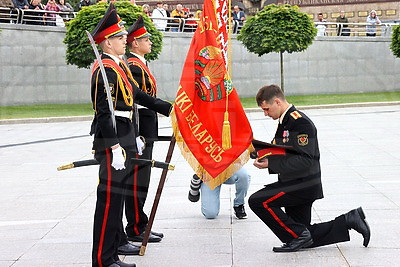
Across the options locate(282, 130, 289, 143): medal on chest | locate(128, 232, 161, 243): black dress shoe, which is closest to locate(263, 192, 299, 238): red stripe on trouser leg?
locate(282, 130, 289, 143): medal on chest

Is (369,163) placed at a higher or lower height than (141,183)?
lower

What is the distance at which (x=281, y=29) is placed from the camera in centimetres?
2448

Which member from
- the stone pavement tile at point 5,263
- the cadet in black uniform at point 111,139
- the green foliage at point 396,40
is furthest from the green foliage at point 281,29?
the stone pavement tile at point 5,263

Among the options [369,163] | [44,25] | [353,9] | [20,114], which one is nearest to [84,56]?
[20,114]

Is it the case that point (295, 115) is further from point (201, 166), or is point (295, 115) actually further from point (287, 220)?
point (201, 166)

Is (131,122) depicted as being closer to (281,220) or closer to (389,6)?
(281,220)

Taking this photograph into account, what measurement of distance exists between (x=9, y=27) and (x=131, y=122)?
19.6 m

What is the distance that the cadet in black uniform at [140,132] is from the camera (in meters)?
6.31

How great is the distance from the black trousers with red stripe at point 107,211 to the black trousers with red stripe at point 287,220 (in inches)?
43.9

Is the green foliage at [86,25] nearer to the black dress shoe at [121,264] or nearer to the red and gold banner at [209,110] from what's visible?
the red and gold banner at [209,110]

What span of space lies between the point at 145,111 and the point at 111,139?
1150 millimetres

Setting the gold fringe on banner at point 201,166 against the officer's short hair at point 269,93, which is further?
the gold fringe on banner at point 201,166

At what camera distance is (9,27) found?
79.1 feet

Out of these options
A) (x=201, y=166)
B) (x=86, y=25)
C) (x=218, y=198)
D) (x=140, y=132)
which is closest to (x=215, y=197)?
(x=218, y=198)
